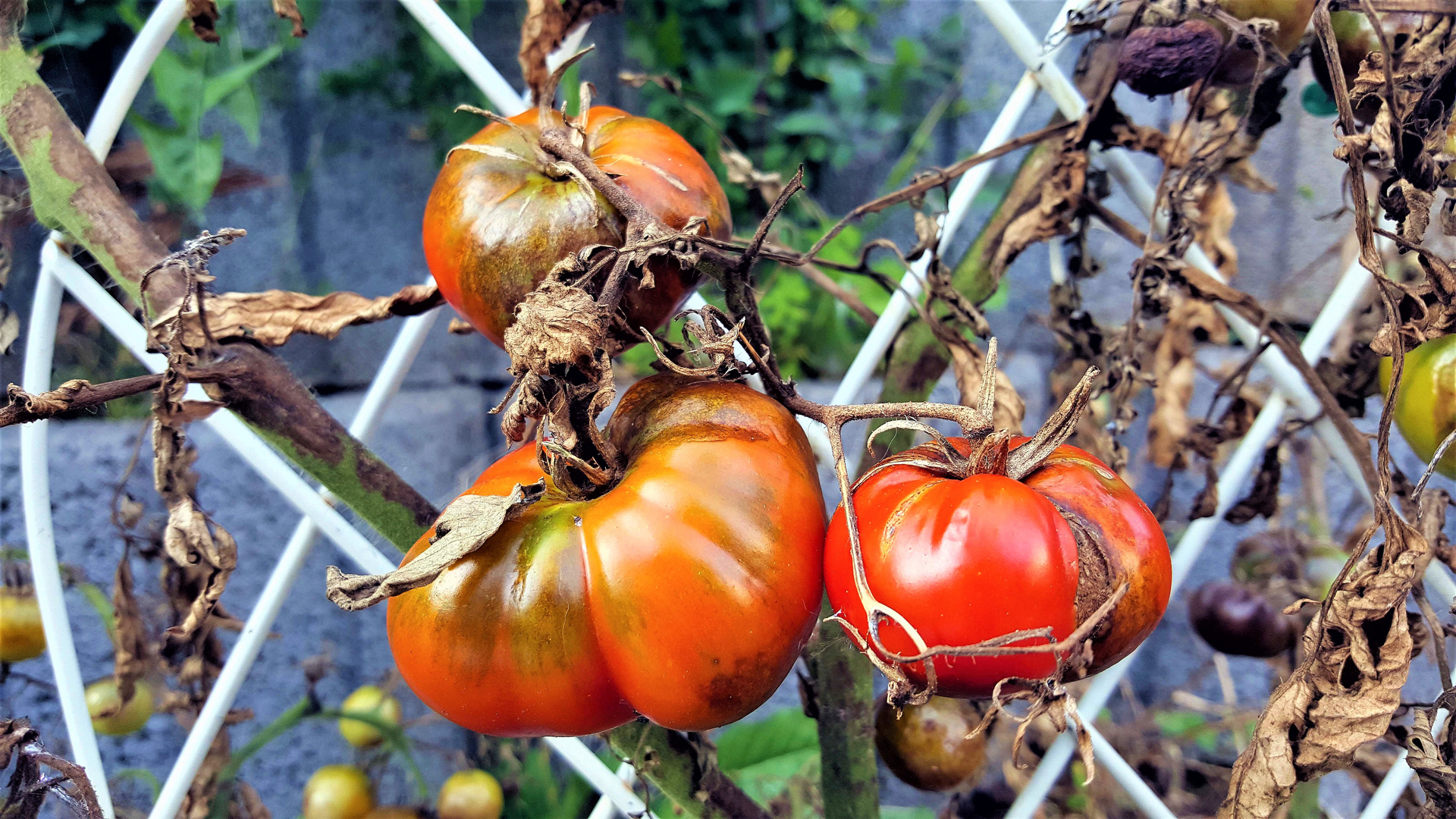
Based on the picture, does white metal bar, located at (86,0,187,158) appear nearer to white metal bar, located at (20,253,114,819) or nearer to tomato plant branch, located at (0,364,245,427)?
white metal bar, located at (20,253,114,819)

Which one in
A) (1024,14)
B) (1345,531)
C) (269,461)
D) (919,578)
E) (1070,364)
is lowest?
(1345,531)

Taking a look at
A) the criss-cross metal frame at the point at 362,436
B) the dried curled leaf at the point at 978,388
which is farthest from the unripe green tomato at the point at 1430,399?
the dried curled leaf at the point at 978,388

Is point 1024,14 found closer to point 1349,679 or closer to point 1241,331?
point 1241,331

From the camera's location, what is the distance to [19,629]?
95cm

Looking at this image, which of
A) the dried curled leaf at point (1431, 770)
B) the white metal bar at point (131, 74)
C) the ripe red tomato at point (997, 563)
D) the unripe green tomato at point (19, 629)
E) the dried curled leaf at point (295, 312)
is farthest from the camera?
the unripe green tomato at point (19, 629)

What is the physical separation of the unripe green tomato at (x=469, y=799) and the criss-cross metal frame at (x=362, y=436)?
14.4 inches

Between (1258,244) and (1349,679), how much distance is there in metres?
1.30

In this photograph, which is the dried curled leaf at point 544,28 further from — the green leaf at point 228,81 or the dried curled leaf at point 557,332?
the green leaf at point 228,81

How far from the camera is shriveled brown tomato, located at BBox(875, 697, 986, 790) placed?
75cm

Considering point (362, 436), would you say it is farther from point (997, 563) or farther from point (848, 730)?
point (997, 563)

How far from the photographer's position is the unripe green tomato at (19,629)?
0.94 metres

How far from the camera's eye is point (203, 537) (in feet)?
1.80

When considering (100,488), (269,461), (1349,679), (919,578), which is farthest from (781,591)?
(100,488)

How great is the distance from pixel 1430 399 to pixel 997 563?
1.34 ft
